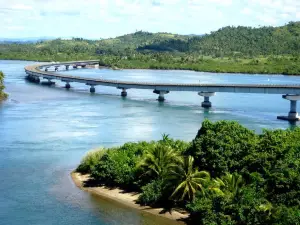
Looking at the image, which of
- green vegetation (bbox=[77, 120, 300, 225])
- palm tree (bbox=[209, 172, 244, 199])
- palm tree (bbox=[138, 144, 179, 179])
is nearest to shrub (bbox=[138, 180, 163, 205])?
Result: green vegetation (bbox=[77, 120, 300, 225])

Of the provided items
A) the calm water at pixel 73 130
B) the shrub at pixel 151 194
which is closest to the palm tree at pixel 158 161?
the shrub at pixel 151 194

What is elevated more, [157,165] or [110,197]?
[157,165]

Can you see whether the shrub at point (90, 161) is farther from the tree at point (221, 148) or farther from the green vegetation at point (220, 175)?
the tree at point (221, 148)

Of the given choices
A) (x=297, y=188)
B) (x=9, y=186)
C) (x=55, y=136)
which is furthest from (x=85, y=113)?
(x=297, y=188)

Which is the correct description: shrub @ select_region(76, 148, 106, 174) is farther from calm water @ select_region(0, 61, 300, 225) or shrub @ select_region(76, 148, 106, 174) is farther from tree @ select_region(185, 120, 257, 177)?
tree @ select_region(185, 120, 257, 177)

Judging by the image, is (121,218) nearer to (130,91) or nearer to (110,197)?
(110,197)

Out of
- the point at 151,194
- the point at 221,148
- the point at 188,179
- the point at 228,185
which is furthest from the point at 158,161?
the point at 228,185
